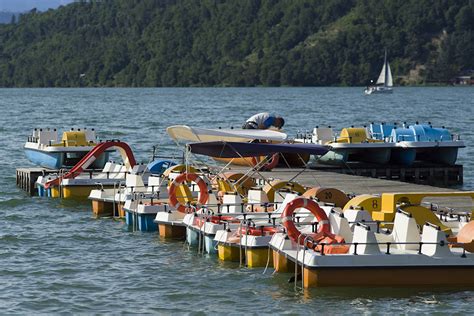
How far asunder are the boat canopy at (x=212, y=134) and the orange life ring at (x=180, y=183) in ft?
5.25

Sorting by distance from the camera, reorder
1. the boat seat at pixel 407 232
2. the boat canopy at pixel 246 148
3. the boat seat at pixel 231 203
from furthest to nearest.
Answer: the boat canopy at pixel 246 148, the boat seat at pixel 231 203, the boat seat at pixel 407 232

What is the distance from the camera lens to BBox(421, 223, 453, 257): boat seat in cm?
2384

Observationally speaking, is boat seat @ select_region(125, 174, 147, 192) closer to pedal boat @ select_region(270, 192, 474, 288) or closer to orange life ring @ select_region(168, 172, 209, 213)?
orange life ring @ select_region(168, 172, 209, 213)

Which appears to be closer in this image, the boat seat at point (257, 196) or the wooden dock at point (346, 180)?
the boat seat at point (257, 196)

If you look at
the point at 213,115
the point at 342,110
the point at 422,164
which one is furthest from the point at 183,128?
the point at 342,110

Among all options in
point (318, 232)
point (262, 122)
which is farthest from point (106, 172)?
point (318, 232)

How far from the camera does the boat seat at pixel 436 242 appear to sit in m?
23.8

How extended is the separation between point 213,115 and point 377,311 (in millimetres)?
96561

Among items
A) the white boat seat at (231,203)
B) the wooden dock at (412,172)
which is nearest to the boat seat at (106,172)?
the wooden dock at (412,172)

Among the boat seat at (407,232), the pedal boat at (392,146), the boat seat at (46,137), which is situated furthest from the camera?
the boat seat at (46,137)

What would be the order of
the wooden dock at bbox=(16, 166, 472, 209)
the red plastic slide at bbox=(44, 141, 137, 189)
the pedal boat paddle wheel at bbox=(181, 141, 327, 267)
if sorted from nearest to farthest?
the pedal boat paddle wheel at bbox=(181, 141, 327, 267) < the wooden dock at bbox=(16, 166, 472, 209) < the red plastic slide at bbox=(44, 141, 137, 189)

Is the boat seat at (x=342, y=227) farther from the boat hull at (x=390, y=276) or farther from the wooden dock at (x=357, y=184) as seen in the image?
the wooden dock at (x=357, y=184)

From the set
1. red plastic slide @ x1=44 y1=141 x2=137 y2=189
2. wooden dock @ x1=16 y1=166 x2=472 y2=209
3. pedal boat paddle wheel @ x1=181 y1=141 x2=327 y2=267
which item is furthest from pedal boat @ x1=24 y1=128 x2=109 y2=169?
pedal boat paddle wheel @ x1=181 y1=141 x2=327 y2=267

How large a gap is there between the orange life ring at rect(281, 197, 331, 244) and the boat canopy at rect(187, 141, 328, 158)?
5825 mm
